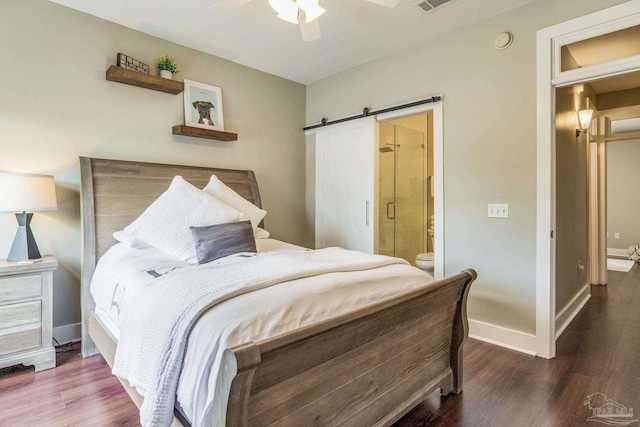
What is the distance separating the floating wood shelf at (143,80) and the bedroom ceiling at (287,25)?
46 centimetres

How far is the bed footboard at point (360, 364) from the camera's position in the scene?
3.63 feet

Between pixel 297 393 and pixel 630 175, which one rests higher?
pixel 630 175

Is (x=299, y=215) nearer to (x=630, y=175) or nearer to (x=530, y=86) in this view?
(x=530, y=86)

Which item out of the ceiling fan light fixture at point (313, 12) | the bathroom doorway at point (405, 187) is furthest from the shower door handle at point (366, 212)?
the ceiling fan light fixture at point (313, 12)

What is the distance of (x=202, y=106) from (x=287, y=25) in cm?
119

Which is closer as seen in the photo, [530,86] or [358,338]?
[358,338]

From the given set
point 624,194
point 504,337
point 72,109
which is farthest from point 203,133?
point 624,194

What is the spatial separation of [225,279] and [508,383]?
1935 mm

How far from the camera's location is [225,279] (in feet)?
5.29

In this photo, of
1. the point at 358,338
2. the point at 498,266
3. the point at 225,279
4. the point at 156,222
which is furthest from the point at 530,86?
the point at 156,222

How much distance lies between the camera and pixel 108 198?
2.80 meters

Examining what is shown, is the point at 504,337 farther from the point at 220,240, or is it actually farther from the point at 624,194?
the point at 624,194

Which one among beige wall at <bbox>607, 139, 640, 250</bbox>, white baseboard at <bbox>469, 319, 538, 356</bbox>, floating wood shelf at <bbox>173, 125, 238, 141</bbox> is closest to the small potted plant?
floating wood shelf at <bbox>173, 125, 238, 141</bbox>

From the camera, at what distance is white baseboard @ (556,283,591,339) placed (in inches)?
121
